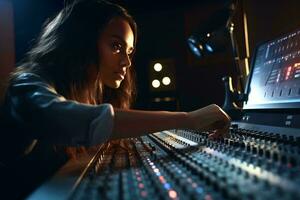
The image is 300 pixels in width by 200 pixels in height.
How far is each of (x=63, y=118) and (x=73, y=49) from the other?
0.40 meters

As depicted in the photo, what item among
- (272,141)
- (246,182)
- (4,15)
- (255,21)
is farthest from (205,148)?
(4,15)

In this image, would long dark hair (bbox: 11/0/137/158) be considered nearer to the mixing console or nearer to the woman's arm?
the woman's arm

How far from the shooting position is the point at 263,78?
54.5 inches

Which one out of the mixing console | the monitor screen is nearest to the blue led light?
the monitor screen

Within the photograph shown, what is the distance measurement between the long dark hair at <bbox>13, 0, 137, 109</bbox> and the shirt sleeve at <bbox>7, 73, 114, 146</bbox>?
17 centimetres

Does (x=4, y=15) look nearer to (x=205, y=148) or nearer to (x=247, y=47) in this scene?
(x=247, y=47)

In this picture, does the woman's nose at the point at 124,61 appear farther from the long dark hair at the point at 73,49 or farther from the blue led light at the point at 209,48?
the blue led light at the point at 209,48

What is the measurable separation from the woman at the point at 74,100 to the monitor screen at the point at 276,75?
24cm

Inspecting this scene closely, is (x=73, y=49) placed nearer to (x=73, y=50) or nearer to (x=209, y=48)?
(x=73, y=50)

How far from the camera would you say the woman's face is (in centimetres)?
115

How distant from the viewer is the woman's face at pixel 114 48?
1146mm

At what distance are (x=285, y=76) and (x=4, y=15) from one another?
1.78 m

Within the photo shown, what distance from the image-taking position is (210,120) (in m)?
1.00

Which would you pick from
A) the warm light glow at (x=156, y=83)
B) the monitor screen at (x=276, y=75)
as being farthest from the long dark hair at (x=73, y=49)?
the warm light glow at (x=156, y=83)
